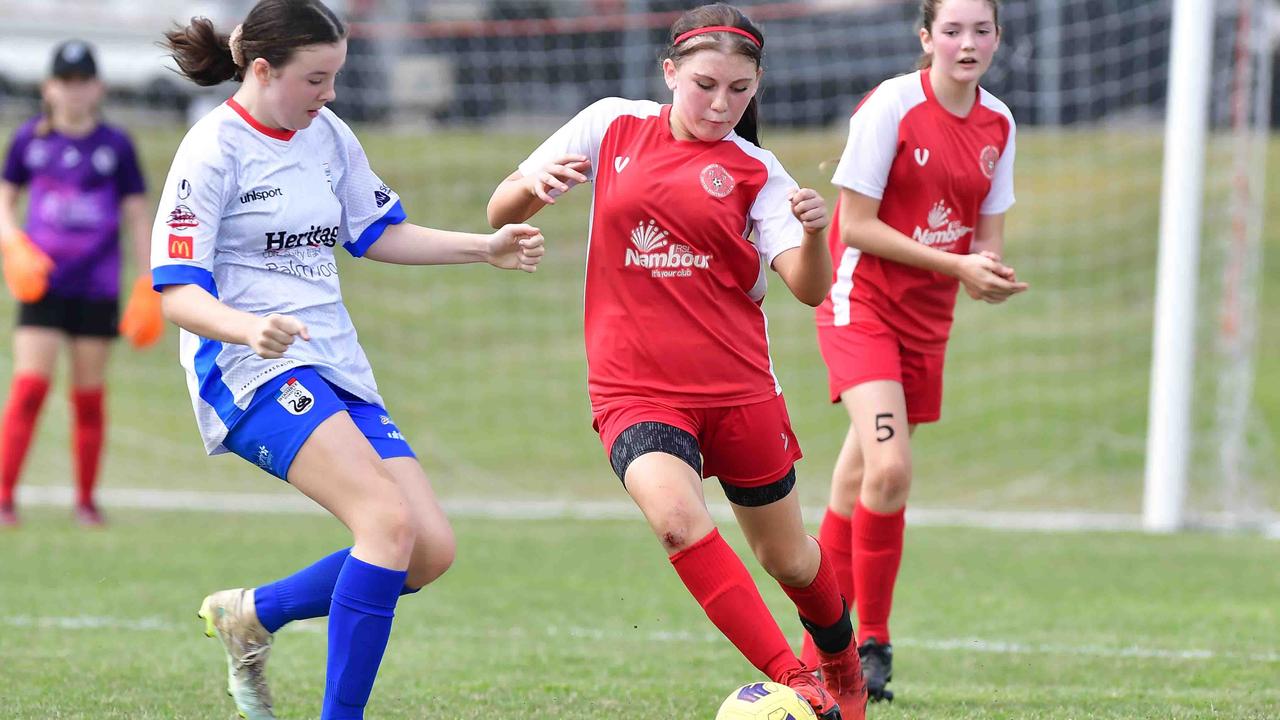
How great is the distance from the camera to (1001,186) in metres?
4.90

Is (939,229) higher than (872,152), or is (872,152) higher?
(872,152)

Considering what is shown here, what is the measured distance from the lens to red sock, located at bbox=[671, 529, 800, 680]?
3820mm

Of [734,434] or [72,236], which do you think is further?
[72,236]

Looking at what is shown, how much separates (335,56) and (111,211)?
17.0 ft

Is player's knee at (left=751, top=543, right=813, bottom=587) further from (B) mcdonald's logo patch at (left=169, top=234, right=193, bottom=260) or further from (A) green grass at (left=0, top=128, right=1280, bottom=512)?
(A) green grass at (left=0, top=128, right=1280, bottom=512)

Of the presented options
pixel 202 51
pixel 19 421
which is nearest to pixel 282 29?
pixel 202 51

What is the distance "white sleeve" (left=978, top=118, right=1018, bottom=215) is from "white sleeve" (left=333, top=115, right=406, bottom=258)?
5.96ft

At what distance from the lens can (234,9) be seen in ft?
65.3

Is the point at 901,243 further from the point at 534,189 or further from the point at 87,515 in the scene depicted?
the point at 87,515

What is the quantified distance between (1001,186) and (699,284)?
1337mm

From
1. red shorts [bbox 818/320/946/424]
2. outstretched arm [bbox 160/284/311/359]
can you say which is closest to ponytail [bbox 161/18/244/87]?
outstretched arm [bbox 160/284/311/359]

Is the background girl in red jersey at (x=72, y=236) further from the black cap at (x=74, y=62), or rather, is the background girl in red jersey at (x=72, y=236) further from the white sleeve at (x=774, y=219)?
the white sleeve at (x=774, y=219)

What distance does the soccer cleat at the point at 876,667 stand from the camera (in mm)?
4742

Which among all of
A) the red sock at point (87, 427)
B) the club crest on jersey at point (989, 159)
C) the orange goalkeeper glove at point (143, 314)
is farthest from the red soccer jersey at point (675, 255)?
the red sock at point (87, 427)
